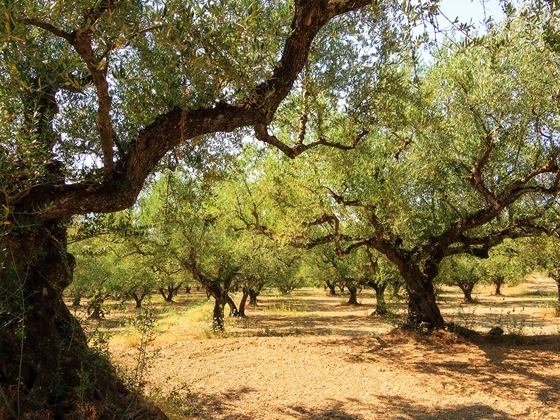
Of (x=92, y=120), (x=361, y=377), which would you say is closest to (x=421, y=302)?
(x=361, y=377)

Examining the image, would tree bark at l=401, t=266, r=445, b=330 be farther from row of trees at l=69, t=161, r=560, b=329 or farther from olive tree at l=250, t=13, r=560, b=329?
row of trees at l=69, t=161, r=560, b=329

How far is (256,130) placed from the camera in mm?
5223

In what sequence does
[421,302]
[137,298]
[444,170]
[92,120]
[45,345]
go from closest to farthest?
1. [45,345]
2. [92,120]
3. [444,170]
4. [421,302]
5. [137,298]

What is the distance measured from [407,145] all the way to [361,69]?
3.98 m

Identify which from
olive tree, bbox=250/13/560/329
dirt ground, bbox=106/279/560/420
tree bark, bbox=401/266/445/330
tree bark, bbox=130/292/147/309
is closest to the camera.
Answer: dirt ground, bbox=106/279/560/420

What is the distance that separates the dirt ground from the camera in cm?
655

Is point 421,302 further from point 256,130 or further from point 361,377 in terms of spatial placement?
point 256,130

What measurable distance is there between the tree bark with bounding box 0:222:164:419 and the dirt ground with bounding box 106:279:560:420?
2.88 feet

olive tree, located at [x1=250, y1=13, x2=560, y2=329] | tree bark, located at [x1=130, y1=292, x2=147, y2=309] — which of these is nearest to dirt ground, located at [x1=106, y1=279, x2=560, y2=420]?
tree bark, located at [x1=130, y1=292, x2=147, y2=309]

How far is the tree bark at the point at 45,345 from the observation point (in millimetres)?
3875

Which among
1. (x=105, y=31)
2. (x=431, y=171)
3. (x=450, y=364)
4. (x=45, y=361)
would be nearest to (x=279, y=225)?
(x=431, y=171)

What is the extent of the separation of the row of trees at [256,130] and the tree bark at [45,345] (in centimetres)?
2

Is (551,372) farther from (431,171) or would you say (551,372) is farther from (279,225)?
(279,225)

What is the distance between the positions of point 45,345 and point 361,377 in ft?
20.2
